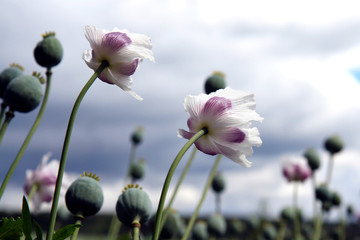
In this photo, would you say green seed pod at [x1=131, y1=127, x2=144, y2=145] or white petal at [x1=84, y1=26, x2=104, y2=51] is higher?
green seed pod at [x1=131, y1=127, x2=144, y2=145]

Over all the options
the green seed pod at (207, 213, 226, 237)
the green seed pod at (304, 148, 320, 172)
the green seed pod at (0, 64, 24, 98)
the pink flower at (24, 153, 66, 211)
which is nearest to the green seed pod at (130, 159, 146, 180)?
the green seed pod at (207, 213, 226, 237)

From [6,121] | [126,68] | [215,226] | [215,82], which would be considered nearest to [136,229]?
[126,68]

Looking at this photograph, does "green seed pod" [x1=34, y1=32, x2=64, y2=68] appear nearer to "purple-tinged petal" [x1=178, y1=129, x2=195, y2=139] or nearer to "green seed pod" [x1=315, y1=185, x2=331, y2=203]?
"purple-tinged petal" [x1=178, y1=129, x2=195, y2=139]

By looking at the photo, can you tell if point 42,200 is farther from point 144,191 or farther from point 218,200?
point 218,200

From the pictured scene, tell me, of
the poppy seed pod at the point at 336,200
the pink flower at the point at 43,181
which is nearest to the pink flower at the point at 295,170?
the poppy seed pod at the point at 336,200

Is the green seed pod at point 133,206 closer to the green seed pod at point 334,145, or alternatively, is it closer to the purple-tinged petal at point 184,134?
the purple-tinged petal at point 184,134

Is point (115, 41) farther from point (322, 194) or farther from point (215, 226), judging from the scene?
point (322, 194)

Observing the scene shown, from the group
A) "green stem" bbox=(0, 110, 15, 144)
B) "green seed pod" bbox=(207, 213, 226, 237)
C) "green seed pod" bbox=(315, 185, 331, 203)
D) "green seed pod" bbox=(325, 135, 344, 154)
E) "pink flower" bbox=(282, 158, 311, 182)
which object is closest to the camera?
"green stem" bbox=(0, 110, 15, 144)

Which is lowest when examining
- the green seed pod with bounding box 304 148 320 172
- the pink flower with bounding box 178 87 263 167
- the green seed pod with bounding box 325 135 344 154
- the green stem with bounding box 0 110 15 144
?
the green stem with bounding box 0 110 15 144

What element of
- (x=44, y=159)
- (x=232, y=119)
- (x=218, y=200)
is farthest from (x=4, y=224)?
(x=218, y=200)
